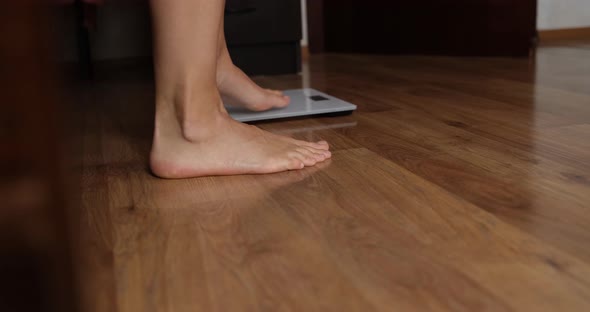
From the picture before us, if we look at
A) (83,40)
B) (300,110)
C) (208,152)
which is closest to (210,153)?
(208,152)

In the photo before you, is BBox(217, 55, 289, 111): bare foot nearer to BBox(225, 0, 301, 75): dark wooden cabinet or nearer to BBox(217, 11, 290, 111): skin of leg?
BBox(217, 11, 290, 111): skin of leg

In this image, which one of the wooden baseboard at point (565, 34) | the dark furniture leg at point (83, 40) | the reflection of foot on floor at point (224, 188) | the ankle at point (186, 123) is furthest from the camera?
the wooden baseboard at point (565, 34)

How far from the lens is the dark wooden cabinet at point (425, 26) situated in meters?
2.51

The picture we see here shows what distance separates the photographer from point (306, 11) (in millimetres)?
3055

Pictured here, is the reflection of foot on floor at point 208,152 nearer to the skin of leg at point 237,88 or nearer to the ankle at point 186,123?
the ankle at point 186,123

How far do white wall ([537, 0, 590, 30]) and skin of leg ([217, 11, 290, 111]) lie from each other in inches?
97.9

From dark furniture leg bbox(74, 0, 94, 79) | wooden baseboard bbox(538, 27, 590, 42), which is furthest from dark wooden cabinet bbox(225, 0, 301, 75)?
wooden baseboard bbox(538, 27, 590, 42)

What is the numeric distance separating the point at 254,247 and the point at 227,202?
0.18m

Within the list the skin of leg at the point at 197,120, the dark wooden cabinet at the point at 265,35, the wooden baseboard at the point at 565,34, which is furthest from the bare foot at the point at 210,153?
the wooden baseboard at the point at 565,34

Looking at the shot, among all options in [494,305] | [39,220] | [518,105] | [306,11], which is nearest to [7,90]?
[39,220]

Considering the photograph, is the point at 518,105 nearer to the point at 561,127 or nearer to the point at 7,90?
the point at 561,127

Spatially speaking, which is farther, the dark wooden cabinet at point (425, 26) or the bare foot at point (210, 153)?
the dark wooden cabinet at point (425, 26)

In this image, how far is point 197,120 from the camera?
101cm

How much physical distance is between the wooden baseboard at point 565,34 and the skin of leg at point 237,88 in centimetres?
245
